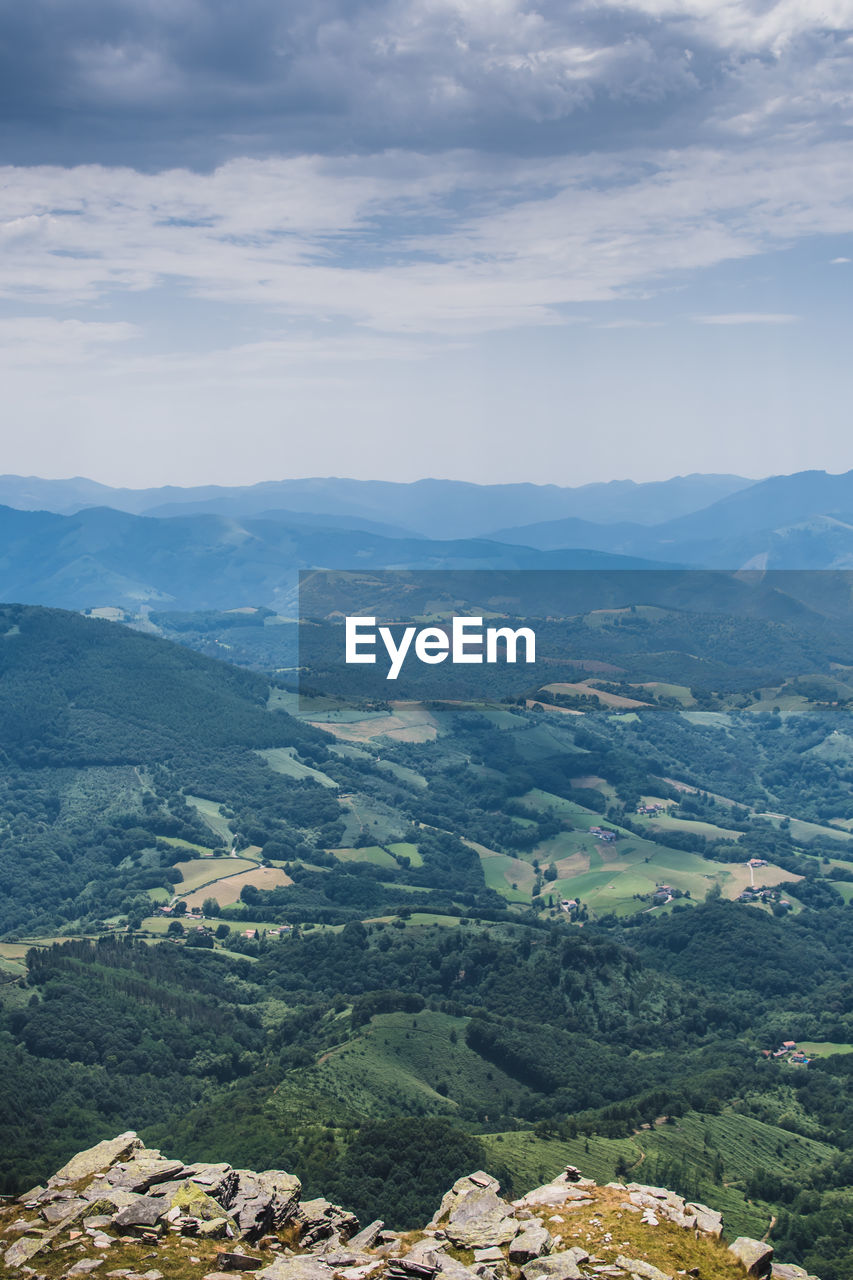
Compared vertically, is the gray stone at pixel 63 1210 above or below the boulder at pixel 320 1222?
above

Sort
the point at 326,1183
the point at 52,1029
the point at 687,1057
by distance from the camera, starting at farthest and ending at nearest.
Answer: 1. the point at 687,1057
2. the point at 52,1029
3. the point at 326,1183

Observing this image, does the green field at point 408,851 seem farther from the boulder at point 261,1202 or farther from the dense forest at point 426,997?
the boulder at point 261,1202

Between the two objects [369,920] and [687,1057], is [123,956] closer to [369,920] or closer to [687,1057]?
[369,920]

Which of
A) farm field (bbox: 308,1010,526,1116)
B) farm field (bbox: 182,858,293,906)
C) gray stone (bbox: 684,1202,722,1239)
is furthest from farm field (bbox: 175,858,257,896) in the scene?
gray stone (bbox: 684,1202,722,1239)

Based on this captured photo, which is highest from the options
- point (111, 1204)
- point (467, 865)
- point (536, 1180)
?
point (111, 1204)

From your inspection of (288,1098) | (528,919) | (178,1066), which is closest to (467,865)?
(528,919)

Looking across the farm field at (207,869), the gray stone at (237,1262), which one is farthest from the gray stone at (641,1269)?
the farm field at (207,869)

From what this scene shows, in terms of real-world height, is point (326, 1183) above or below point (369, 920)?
above

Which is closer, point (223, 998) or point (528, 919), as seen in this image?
point (223, 998)

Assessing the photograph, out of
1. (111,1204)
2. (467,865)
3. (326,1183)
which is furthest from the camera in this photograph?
(467,865)
